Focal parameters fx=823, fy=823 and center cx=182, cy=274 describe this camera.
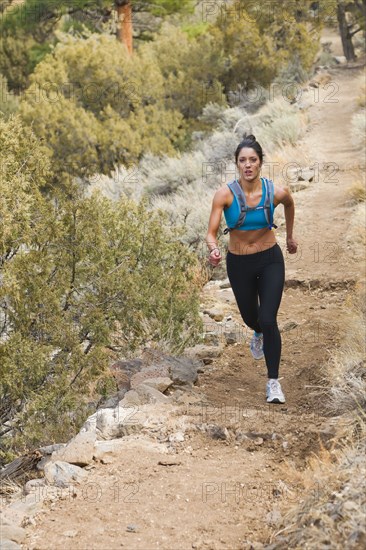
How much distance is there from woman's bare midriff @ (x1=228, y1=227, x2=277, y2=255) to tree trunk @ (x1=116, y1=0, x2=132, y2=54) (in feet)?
61.5

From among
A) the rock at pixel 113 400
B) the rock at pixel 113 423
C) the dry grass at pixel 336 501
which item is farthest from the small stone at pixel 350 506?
the rock at pixel 113 400

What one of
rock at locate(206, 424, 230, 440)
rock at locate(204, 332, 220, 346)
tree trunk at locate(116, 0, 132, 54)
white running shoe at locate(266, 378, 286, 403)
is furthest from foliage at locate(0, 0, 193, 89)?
rock at locate(206, 424, 230, 440)

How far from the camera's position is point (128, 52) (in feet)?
74.1

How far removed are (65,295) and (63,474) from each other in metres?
2.72

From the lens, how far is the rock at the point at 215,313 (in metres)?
8.62

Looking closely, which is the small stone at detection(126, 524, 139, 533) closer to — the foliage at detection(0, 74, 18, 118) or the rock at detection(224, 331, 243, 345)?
the rock at detection(224, 331, 243, 345)

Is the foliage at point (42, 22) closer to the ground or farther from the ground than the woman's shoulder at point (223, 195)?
closer to the ground

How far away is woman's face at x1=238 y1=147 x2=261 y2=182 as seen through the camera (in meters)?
5.38

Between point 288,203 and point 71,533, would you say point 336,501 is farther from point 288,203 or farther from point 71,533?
point 288,203

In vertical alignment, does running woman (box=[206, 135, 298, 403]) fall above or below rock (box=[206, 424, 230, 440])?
above

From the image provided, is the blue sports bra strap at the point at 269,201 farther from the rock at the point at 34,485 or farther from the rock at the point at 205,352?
the rock at the point at 34,485

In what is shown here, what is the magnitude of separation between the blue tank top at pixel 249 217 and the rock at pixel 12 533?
2413 millimetres

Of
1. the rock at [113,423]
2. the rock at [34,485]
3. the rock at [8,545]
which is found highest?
the rock at [8,545]

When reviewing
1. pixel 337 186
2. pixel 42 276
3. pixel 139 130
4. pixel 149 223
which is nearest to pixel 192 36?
pixel 139 130
